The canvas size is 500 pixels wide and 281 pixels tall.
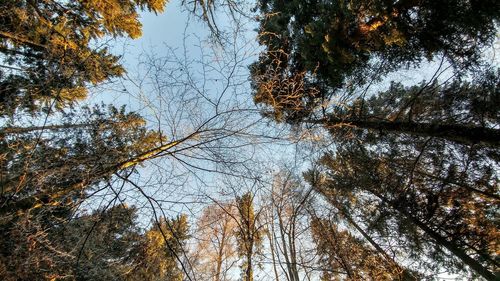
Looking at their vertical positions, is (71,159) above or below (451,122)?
below

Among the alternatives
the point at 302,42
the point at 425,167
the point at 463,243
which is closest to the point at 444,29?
the point at 302,42

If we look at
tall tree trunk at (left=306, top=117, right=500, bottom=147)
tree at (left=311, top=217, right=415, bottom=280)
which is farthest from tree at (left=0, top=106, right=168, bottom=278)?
tree at (left=311, top=217, right=415, bottom=280)

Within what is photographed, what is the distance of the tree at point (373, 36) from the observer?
212 inches

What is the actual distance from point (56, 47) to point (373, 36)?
240 inches

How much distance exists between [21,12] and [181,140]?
133 inches

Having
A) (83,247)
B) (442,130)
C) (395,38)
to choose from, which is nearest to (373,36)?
(395,38)

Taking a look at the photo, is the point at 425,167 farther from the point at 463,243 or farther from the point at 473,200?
the point at 463,243

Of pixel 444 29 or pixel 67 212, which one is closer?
pixel 67 212

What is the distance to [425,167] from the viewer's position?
7371 mm

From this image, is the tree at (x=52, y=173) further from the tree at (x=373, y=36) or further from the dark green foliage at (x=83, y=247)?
the tree at (x=373, y=36)

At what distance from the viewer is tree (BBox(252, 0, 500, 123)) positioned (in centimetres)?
538

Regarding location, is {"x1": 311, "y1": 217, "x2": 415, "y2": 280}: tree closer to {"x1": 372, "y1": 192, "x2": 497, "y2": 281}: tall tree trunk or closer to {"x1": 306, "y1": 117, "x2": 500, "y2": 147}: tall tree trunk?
{"x1": 372, "y1": 192, "x2": 497, "y2": 281}: tall tree trunk

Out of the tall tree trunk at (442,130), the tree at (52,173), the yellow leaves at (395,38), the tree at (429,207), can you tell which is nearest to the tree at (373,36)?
the yellow leaves at (395,38)

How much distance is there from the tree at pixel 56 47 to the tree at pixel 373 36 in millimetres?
2781
